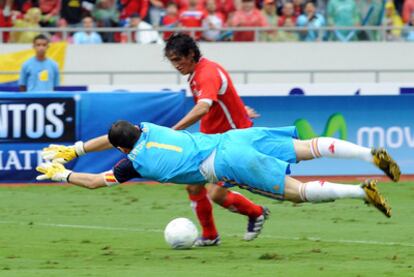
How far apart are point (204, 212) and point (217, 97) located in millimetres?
1141

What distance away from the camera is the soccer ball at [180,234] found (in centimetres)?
1206

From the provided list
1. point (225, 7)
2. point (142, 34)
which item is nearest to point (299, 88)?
point (225, 7)

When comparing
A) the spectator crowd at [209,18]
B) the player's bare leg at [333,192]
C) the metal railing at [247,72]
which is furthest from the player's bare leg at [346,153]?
the spectator crowd at [209,18]

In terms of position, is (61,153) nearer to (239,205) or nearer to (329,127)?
(239,205)

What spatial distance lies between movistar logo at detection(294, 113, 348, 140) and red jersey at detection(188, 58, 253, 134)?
6.53 m

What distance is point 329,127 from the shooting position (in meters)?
19.2

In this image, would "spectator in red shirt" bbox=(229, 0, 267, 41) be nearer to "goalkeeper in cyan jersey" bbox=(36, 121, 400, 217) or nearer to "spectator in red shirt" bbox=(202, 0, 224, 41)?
"spectator in red shirt" bbox=(202, 0, 224, 41)

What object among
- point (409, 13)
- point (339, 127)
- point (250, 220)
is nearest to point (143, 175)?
point (250, 220)

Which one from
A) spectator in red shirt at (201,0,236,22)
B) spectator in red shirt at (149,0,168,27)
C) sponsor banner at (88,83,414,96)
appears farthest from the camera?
spectator in red shirt at (201,0,236,22)

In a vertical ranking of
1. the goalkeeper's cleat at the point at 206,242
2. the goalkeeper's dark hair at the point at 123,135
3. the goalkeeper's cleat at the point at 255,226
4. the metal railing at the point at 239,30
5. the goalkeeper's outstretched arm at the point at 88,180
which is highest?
the goalkeeper's dark hair at the point at 123,135

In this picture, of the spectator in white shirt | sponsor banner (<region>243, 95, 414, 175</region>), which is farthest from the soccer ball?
the spectator in white shirt

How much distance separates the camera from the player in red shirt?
12055 millimetres

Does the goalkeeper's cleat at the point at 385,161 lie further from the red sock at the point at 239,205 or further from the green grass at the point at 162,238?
the red sock at the point at 239,205

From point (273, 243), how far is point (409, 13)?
13.7m
